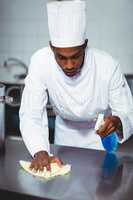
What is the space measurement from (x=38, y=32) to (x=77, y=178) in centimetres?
191

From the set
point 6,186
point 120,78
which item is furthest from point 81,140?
point 6,186

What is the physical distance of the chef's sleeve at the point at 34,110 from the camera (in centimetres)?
148

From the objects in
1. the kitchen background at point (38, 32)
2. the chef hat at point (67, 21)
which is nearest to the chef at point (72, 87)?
the chef hat at point (67, 21)

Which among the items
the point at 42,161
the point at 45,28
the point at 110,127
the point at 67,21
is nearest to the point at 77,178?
the point at 42,161

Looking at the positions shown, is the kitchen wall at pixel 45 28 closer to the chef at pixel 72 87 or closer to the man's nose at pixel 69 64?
the chef at pixel 72 87

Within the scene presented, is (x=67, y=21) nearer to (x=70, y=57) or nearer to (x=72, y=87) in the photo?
(x=70, y=57)

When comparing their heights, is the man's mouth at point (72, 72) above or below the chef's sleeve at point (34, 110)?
above

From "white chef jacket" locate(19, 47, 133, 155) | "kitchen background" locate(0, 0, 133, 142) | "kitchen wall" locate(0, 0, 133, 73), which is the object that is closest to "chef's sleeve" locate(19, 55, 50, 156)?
"white chef jacket" locate(19, 47, 133, 155)

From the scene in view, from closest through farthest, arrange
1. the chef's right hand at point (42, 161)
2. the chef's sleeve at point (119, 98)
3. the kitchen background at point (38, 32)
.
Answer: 1. the chef's right hand at point (42, 161)
2. the chef's sleeve at point (119, 98)
3. the kitchen background at point (38, 32)

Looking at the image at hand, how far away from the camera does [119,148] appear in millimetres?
1511

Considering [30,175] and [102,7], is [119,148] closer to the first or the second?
[30,175]

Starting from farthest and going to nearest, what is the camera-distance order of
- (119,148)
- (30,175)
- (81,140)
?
(81,140)
(119,148)
(30,175)

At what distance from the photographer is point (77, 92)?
1.61m

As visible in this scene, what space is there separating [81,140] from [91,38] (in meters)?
1.26
